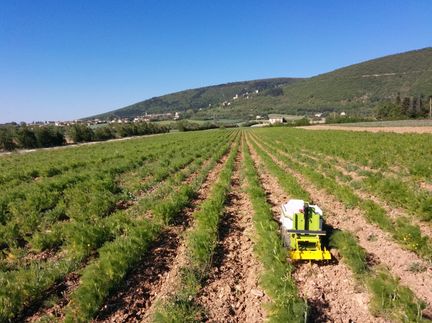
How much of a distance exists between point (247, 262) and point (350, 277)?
201cm

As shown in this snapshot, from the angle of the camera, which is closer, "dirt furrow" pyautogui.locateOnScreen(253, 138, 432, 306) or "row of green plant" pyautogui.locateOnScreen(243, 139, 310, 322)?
"row of green plant" pyautogui.locateOnScreen(243, 139, 310, 322)

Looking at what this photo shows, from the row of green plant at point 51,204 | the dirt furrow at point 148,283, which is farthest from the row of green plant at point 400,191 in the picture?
the row of green plant at point 51,204

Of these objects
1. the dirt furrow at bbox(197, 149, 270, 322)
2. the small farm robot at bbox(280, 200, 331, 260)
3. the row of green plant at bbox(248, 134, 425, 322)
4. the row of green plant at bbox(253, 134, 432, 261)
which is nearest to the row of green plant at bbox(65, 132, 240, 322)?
the dirt furrow at bbox(197, 149, 270, 322)

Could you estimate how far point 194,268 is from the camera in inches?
221

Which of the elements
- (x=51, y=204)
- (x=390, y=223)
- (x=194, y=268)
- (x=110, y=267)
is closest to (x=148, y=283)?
(x=110, y=267)

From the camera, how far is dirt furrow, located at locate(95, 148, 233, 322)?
14.7 ft

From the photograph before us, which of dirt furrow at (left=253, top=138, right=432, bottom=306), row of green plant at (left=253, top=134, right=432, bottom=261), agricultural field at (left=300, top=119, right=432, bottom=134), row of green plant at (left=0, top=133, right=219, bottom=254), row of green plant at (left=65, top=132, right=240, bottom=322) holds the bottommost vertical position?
agricultural field at (left=300, top=119, right=432, bottom=134)

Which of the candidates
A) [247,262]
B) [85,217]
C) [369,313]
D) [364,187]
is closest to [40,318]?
[247,262]

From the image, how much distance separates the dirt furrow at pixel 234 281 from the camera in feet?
14.7

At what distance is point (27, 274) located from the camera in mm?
5297

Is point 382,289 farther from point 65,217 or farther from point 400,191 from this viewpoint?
point 65,217

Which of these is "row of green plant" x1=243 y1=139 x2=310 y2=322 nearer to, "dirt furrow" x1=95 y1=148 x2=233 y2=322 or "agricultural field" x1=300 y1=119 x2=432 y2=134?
"dirt furrow" x1=95 y1=148 x2=233 y2=322

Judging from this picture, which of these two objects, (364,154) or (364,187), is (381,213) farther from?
(364,154)

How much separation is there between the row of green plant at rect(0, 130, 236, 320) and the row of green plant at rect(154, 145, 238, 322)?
1.90 meters
